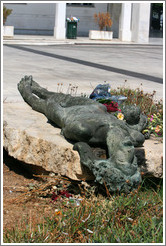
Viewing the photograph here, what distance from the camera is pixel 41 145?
388 cm

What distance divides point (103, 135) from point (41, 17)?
21320mm

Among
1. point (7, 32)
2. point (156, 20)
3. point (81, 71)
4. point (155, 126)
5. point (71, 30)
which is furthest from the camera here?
point (156, 20)

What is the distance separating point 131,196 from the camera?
326cm

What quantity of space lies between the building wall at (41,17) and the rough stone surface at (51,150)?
19.9 m

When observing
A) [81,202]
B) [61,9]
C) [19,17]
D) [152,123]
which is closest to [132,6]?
[61,9]

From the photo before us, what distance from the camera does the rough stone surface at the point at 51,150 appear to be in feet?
12.0

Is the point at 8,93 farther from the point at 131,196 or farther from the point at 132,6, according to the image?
the point at 132,6

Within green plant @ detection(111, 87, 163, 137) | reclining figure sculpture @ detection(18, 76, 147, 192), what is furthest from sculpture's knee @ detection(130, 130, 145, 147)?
green plant @ detection(111, 87, 163, 137)

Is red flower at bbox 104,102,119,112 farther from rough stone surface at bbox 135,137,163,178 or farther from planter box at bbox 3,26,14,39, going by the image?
planter box at bbox 3,26,14,39

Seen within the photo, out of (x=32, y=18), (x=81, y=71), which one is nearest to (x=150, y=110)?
(x=81, y=71)

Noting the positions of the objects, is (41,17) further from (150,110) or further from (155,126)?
(155,126)

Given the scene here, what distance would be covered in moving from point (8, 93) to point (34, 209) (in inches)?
149

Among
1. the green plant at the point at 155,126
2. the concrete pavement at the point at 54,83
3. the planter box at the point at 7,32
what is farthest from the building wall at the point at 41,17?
the green plant at the point at 155,126

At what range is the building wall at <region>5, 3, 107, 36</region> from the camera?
23109 millimetres
